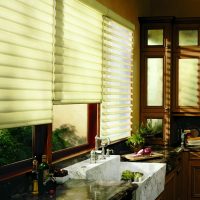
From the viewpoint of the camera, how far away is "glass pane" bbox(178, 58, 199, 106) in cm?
588

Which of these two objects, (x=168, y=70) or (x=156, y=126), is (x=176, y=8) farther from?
(x=156, y=126)

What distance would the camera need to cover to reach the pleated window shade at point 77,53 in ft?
11.0

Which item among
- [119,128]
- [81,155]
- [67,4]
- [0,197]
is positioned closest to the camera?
[0,197]

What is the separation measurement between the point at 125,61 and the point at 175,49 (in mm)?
1034

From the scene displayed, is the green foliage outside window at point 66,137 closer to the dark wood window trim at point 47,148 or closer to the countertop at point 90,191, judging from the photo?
the dark wood window trim at point 47,148

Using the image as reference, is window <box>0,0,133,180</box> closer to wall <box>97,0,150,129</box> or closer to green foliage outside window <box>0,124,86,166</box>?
green foliage outside window <box>0,124,86,166</box>

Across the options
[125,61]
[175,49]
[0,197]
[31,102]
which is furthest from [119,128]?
[0,197]

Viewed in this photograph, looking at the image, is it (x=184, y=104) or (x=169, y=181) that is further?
(x=184, y=104)

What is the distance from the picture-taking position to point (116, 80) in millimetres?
4727

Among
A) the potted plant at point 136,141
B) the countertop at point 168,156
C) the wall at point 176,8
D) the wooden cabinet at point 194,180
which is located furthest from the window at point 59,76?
the wall at point 176,8

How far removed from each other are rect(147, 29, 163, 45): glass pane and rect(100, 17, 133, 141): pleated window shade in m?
0.62

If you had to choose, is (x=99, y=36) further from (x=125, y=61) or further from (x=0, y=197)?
(x=0, y=197)

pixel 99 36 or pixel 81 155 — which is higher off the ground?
pixel 99 36

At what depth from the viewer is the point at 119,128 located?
4.95 metres
